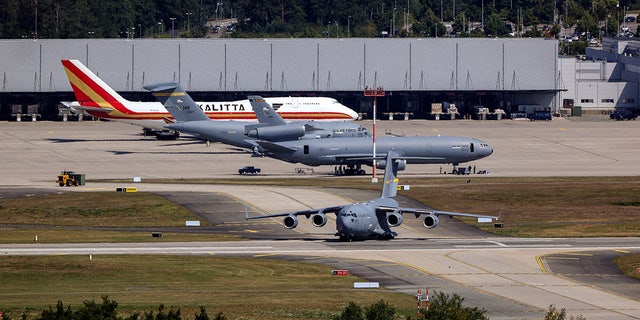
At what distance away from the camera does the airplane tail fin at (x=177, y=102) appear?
5177 inches

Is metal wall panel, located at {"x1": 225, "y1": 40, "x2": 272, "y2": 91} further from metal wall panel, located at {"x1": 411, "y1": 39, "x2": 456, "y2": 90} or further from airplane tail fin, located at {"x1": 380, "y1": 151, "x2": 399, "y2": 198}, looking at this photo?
airplane tail fin, located at {"x1": 380, "y1": 151, "x2": 399, "y2": 198}

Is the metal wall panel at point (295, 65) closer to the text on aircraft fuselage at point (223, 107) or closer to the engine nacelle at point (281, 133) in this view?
the text on aircraft fuselage at point (223, 107)

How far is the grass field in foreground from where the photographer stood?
182ft

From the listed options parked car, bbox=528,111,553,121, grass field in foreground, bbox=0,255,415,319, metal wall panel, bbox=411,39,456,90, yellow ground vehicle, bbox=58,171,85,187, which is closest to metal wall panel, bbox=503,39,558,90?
parked car, bbox=528,111,553,121

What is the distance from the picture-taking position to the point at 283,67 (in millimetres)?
184250

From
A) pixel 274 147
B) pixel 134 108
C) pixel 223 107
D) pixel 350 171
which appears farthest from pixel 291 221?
pixel 134 108

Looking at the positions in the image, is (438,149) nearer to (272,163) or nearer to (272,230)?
(272,163)

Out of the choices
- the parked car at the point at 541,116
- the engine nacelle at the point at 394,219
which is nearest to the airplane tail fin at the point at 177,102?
the engine nacelle at the point at 394,219

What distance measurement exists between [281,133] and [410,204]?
28.8m

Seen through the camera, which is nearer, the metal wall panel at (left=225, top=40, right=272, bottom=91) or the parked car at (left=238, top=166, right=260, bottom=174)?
the parked car at (left=238, top=166, right=260, bottom=174)

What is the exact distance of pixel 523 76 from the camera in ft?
612

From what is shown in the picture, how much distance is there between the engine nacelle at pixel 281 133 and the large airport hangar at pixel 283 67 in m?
61.1

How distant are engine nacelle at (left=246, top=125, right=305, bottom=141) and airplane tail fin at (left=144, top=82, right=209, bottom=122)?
1256 cm

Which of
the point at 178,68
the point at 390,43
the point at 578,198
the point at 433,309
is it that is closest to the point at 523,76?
the point at 390,43
